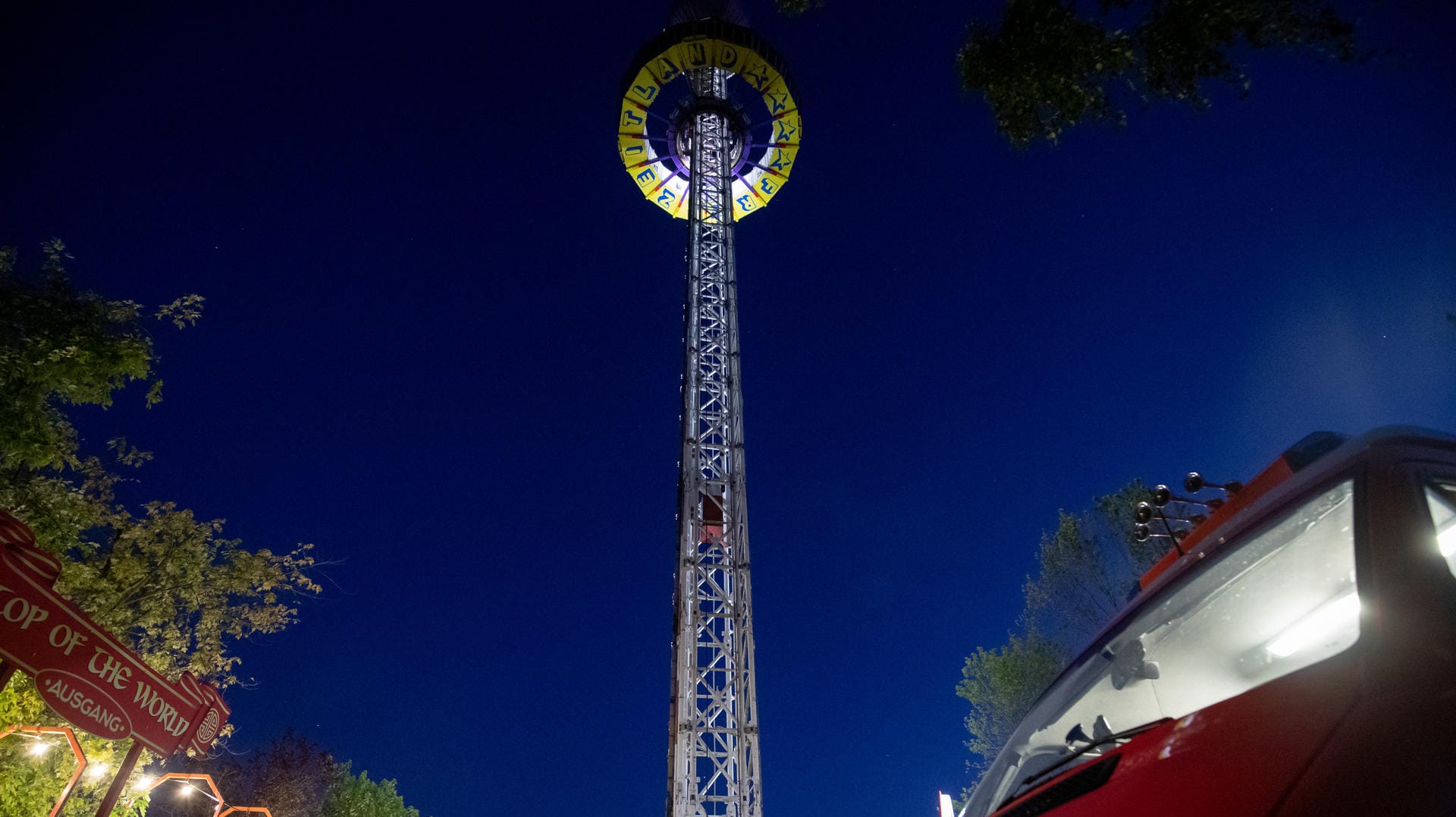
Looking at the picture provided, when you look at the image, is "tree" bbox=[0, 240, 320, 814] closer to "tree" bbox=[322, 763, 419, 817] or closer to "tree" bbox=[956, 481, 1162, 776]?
"tree" bbox=[956, 481, 1162, 776]

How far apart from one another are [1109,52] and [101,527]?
12.6m

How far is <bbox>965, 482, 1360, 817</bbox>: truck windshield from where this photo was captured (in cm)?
167

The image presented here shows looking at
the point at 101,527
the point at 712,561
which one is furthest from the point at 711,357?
the point at 101,527

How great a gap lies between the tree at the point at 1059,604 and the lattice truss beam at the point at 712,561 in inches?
361

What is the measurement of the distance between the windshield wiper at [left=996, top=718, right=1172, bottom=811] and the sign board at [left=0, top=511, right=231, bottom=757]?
232 inches

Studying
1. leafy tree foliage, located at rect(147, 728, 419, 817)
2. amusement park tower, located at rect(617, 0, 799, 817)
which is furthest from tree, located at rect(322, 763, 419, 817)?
amusement park tower, located at rect(617, 0, 799, 817)

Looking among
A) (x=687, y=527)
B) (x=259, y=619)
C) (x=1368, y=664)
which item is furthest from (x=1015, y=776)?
(x=259, y=619)

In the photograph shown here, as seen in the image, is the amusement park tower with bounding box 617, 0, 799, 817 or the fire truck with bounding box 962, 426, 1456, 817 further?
the amusement park tower with bounding box 617, 0, 799, 817

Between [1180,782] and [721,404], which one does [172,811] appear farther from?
[1180,782]

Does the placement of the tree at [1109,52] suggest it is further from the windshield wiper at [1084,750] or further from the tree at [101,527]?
the tree at [101,527]

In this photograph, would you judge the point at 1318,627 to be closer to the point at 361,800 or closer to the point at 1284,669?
the point at 1284,669

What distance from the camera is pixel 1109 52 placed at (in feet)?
14.8

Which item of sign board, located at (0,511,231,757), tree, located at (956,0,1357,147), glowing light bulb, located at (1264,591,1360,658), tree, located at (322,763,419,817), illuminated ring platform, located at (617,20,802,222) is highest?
illuminated ring platform, located at (617,20,802,222)

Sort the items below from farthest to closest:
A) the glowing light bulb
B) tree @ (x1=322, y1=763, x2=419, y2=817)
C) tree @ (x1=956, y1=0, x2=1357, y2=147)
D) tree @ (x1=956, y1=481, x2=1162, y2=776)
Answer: tree @ (x1=322, y1=763, x2=419, y2=817) → tree @ (x1=956, y1=481, x2=1162, y2=776) → tree @ (x1=956, y1=0, x2=1357, y2=147) → the glowing light bulb
